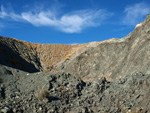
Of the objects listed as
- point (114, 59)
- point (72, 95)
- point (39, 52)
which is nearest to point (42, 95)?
point (72, 95)

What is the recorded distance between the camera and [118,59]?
2622 cm

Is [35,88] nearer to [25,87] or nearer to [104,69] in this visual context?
[25,87]

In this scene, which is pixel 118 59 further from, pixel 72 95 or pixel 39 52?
pixel 39 52

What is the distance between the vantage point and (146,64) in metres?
18.6

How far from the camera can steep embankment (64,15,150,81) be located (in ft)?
68.3

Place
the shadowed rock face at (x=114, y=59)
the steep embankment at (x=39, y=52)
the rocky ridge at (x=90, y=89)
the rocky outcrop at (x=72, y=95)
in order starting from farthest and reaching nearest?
the steep embankment at (x=39, y=52)
the shadowed rock face at (x=114, y=59)
the rocky ridge at (x=90, y=89)
the rocky outcrop at (x=72, y=95)

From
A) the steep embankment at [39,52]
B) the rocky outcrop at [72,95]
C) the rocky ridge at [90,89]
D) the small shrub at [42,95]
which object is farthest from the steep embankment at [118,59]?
the steep embankment at [39,52]

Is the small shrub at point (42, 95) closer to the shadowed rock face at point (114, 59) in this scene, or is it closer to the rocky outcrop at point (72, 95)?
the rocky outcrop at point (72, 95)

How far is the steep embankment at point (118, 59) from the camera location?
2082 cm

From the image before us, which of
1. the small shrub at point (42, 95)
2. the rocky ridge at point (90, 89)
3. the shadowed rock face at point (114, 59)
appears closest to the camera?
the rocky ridge at point (90, 89)

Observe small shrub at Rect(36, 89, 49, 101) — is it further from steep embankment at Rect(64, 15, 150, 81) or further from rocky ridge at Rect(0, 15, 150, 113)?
steep embankment at Rect(64, 15, 150, 81)

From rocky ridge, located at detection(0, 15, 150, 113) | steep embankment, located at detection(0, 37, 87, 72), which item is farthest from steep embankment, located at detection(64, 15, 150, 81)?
steep embankment, located at detection(0, 37, 87, 72)

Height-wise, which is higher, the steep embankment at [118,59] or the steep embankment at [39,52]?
the steep embankment at [39,52]

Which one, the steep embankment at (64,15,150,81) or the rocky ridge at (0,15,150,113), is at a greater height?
the steep embankment at (64,15,150,81)
